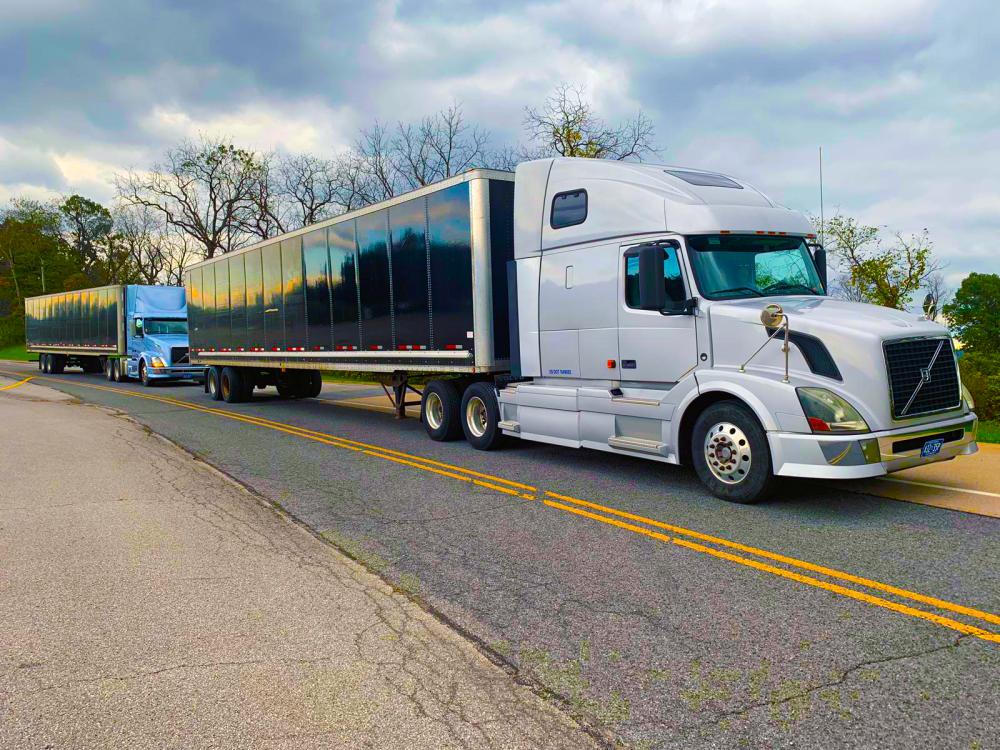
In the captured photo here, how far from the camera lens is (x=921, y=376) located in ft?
21.1

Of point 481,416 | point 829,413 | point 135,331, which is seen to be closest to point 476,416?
point 481,416

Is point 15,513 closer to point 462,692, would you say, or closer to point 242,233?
point 462,692

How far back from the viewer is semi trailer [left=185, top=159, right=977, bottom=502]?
6254 millimetres

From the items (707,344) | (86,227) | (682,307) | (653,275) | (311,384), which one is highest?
(86,227)

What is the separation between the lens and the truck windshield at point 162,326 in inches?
1035

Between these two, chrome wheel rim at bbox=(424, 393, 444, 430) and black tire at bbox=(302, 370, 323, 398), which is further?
black tire at bbox=(302, 370, 323, 398)

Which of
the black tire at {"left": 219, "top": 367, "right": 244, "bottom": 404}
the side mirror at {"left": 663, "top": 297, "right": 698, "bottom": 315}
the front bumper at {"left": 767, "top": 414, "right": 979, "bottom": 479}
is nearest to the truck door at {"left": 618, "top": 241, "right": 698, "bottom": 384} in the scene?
the side mirror at {"left": 663, "top": 297, "right": 698, "bottom": 315}

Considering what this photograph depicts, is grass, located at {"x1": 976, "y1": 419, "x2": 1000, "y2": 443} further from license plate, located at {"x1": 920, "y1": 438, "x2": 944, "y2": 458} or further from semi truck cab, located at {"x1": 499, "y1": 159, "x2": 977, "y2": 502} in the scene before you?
semi truck cab, located at {"x1": 499, "y1": 159, "x2": 977, "y2": 502}

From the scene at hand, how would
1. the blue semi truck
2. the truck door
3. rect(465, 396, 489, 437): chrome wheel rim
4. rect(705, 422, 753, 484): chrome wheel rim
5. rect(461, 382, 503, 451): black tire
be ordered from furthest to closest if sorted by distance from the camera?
the blue semi truck
rect(465, 396, 489, 437): chrome wheel rim
rect(461, 382, 503, 451): black tire
the truck door
rect(705, 422, 753, 484): chrome wheel rim

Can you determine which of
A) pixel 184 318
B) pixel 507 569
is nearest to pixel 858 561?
pixel 507 569

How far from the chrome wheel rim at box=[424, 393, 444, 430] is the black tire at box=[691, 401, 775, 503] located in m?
4.87

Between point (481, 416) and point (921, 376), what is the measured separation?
5.52 metres

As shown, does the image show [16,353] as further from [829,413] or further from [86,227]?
[829,413]

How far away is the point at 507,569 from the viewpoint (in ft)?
16.7
